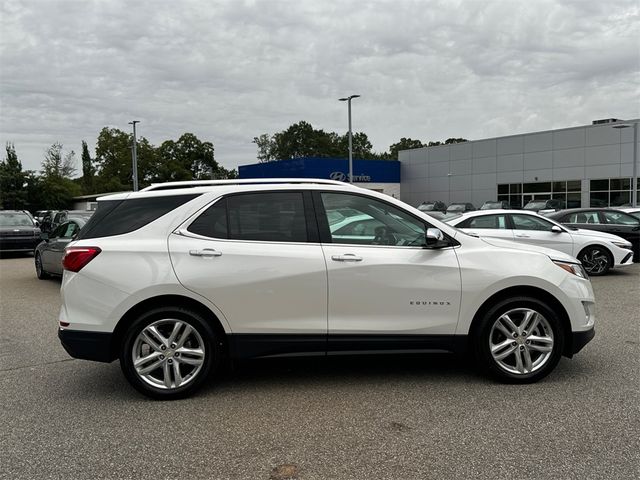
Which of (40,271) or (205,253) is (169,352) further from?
(40,271)

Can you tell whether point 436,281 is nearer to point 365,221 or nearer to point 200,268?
point 365,221

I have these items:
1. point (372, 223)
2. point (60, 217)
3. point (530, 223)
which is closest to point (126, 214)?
point (372, 223)

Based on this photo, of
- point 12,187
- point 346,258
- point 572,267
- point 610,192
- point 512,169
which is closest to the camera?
point 346,258

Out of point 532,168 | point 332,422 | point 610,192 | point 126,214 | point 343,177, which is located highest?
point 532,168

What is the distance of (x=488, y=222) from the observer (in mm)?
A: 11648

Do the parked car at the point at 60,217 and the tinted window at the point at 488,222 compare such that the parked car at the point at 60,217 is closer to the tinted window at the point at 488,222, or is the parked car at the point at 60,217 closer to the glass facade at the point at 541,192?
the tinted window at the point at 488,222

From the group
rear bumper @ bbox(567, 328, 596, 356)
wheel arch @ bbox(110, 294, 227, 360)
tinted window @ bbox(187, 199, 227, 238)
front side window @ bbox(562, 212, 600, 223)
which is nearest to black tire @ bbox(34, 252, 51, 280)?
wheel arch @ bbox(110, 294, 227, 360)

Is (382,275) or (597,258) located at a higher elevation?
(382,275)

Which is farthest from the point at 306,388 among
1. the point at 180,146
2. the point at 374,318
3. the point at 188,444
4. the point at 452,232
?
the point at 180,146

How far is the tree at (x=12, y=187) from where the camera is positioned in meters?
56.3

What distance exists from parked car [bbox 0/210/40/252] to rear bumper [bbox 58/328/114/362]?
16251 millimetres

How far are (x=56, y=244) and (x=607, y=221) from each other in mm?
12499

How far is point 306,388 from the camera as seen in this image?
485 cm

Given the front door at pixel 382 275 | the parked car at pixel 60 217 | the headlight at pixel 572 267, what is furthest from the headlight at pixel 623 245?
the parked car at pixel 60 217
